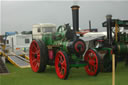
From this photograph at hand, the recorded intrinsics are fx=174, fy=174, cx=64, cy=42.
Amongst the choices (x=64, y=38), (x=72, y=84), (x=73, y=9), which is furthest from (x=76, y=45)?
(x=73, y=9)

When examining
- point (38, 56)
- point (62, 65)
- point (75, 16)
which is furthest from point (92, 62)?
point (75, 16)

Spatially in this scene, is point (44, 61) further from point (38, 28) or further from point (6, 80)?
point (38, 28)

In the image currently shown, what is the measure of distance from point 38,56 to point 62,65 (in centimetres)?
143

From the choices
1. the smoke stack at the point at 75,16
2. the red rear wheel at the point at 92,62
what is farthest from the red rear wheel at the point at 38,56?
the smoke stack at the point at 75,16

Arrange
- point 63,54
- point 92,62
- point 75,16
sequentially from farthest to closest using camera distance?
point 75,16 < point 92,62 < point 63,54

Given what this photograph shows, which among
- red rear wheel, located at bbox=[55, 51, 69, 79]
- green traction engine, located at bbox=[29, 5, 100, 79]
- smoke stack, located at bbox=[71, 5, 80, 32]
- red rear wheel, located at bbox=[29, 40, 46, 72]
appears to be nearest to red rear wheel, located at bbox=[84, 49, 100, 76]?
green traction engine, located at bbox=[29, 5, 100, 79]

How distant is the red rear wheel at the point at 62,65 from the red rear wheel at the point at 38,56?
0.76 meters

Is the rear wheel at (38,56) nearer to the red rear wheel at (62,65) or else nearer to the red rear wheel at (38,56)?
the red rear wheel at (38,56)

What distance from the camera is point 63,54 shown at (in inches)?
200

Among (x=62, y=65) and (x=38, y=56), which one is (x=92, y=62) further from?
(x=38, y=56)

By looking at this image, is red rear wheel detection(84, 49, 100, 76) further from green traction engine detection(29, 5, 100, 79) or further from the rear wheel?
the rear wheel

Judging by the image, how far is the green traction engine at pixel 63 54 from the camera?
17.4 ft

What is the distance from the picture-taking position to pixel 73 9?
7.39m

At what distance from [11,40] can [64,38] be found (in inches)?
411
